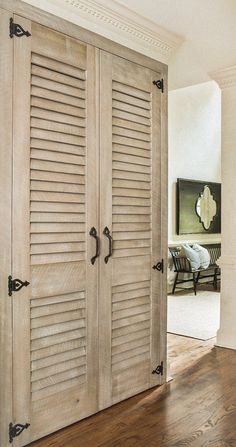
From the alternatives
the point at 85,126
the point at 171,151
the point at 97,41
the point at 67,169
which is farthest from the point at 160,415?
the point at 171,151

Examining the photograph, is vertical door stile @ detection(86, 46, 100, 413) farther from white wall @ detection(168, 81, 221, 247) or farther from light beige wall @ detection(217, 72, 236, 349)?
white wall @ detection(168, 81, 221, 247)

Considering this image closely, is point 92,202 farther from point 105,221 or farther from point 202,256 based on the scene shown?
point 202,256

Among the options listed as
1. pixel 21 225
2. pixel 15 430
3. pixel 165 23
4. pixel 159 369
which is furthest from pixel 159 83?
pixel 15 430

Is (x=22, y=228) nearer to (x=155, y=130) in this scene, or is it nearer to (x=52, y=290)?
(x=52, y=290)

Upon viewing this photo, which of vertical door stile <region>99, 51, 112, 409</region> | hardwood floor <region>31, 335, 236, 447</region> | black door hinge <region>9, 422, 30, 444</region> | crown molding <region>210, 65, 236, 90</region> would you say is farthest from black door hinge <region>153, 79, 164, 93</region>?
black door hinge <region>9, 422, 30, 444</region>

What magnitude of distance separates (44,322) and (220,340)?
212 centimetres

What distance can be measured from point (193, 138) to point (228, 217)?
155 inches

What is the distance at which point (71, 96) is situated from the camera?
2.28m

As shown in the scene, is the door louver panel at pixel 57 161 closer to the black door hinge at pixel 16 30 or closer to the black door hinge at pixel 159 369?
the black door hinge at pixel 16 30

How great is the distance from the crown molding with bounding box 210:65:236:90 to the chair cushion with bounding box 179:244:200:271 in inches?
130

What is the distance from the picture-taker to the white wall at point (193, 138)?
693 centimetres

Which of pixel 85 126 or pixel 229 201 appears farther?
pixel 229 201

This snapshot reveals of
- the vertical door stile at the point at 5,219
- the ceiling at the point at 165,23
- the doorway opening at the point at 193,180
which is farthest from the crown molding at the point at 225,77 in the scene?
the doorway opening at the point at 193,180

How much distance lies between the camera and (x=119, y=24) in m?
2.52
